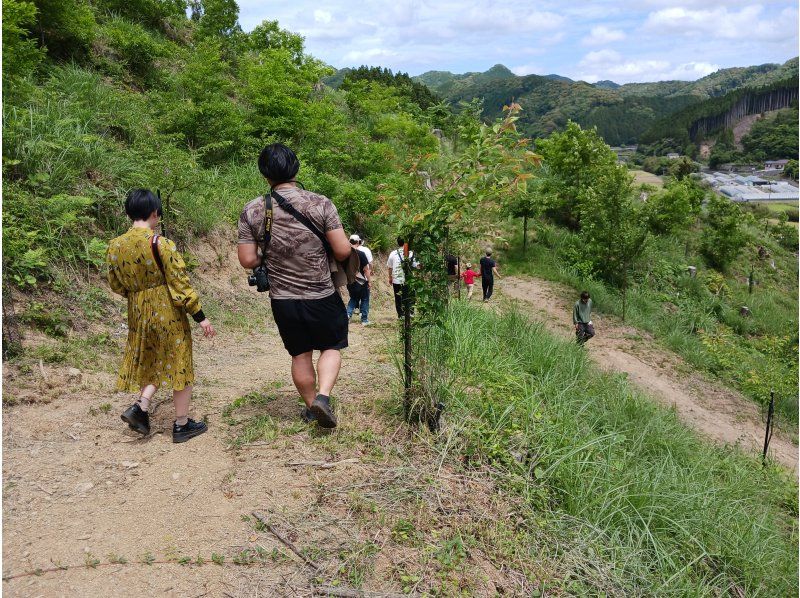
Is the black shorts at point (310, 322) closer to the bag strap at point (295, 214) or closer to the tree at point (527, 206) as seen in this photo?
the bag strap at point (295, 214)

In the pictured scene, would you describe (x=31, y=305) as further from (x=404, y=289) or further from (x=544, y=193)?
(x=544, y=193)

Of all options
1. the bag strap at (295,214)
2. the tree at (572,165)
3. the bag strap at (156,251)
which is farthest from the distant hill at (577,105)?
the bag strap at (156,251)

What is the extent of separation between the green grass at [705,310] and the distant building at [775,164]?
94.3 meters

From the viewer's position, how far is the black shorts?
10.5 feet

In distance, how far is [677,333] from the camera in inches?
559

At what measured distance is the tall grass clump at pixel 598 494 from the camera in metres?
2.94

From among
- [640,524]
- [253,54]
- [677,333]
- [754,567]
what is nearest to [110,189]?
[640,524]

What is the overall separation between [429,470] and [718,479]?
11.7 feet

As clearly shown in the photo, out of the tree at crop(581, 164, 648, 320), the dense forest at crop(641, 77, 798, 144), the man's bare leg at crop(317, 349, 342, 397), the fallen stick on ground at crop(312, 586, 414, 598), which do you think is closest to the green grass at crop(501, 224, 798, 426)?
the tree at crop(581, 164, 648, 320)

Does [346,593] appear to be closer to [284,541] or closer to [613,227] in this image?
[284,541]

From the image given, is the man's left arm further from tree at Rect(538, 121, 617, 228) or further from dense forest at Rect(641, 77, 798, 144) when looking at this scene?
dense forest at Rect(641, 77, 798, 144)

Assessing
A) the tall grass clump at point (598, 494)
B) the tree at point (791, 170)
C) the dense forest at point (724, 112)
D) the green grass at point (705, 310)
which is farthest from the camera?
the dense forest at point (724, 112)

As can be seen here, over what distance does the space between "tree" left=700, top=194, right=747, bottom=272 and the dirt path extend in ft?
41.8

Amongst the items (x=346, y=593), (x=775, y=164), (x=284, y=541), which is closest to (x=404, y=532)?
(x=346, y=593)
